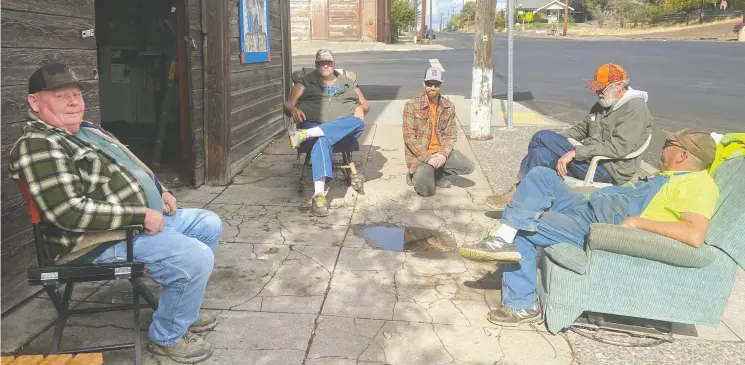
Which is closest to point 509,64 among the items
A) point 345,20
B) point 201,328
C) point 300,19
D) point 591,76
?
point 201,328

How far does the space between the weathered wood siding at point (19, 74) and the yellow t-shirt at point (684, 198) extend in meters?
3.55

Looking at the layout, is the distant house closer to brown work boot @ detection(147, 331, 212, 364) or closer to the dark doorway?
the dark doorway

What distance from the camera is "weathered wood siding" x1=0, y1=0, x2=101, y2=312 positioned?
3484mm

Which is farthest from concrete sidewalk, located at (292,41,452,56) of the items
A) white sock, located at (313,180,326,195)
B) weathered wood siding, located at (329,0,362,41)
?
white sock, located at (313,180,326,195)

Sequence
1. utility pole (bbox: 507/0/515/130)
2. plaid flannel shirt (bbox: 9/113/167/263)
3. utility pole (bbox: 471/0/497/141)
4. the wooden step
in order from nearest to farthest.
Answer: the wooden step
plaid flannel shirt (bbox: 9/113/167/263)
utility pole (bbox: 471/0/497/141)
utility pole (bbox: 507/0/515/130)

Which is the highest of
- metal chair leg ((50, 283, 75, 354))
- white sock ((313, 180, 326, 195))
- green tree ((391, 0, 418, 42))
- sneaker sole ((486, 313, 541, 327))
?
green tree ((391, 0, 418, 42))

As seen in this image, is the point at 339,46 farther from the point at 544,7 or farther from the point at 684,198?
the point at 544,7

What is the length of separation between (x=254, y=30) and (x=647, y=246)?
5800mm

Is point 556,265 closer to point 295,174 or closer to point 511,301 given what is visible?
point 511,301

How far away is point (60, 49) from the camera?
3.93 meters

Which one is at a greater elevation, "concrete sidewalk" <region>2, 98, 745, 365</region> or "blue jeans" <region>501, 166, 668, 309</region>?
"blue jeans" <region>501, 166, 668, 309</region>

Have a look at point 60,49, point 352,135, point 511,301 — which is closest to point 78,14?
point 60,49

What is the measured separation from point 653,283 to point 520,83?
15.4 metres

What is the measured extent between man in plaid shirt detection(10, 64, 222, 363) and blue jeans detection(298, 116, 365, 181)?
260 centimetres
